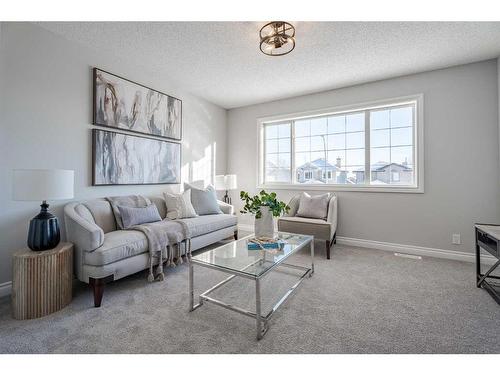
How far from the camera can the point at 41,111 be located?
7.64ft

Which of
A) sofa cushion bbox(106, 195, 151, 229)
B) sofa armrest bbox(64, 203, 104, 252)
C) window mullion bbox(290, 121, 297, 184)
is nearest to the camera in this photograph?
sofa armrest bbox(64, 203, 104, 252)

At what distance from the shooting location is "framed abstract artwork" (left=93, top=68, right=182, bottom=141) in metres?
2.77

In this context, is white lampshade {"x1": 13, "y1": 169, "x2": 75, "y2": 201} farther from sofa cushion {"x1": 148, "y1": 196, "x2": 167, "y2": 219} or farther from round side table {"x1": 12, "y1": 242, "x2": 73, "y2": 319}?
sofa cushion {"x1": 148, "y1": 196, "x2": 167, "y2": 219}

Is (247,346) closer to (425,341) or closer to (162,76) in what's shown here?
(425,341)

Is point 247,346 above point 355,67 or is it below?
below

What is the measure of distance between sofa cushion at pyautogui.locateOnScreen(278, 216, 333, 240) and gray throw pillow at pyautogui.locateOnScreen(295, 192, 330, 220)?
125 millimetres

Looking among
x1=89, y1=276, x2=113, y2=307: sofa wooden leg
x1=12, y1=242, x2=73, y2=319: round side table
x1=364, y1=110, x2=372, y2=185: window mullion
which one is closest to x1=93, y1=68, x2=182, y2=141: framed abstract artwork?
x1=12, y1=242, x2=73, y2=319: round side table

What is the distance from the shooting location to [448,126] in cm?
310

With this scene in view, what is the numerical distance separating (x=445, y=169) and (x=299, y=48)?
248 centimetres

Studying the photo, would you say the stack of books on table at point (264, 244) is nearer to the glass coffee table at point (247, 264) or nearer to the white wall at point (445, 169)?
the glass coffee table at point (247, 264)
